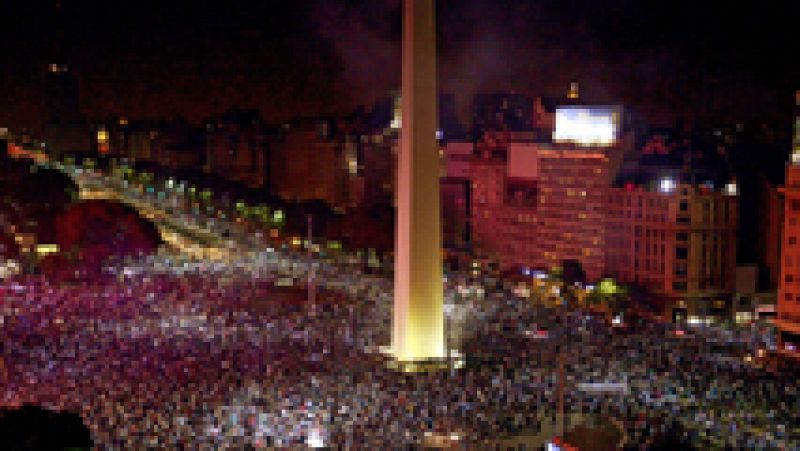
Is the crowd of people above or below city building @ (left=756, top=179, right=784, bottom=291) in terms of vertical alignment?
below

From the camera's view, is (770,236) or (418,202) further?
(770,236)

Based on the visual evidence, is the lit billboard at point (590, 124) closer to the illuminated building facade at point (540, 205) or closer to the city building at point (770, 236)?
the illuminated building facade at point (540, 205)

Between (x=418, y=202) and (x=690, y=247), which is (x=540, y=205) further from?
(x=418, y=202)

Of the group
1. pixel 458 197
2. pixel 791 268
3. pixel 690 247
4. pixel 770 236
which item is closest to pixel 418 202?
pixel 791 268

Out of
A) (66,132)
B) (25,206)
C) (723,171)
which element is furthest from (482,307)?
(66,132)

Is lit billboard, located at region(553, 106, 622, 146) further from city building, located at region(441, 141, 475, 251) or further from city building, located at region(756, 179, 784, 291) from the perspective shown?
city building, located at region(441, 141, 475, 251)

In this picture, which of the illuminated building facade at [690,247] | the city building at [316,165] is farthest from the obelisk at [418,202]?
the city building at [316,165]

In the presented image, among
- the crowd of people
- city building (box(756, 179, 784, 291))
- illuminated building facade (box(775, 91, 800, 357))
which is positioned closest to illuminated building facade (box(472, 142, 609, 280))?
city building (box(756, 179, 784, 291))

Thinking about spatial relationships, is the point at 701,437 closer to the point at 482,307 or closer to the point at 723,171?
the point at 482,307
